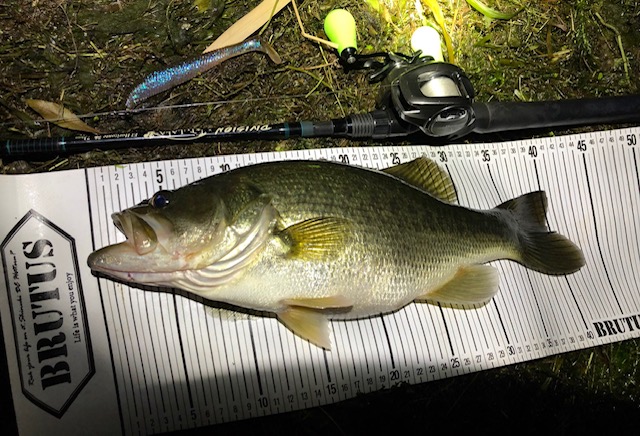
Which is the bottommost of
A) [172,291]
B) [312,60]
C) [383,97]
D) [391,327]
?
[391,327]

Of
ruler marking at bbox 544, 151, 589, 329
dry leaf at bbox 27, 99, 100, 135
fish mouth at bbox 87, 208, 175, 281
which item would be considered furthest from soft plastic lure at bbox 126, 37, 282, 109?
ruler marking at bbox 544, 151, 589, 329

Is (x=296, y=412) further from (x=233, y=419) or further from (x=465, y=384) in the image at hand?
(x=465, y=384)

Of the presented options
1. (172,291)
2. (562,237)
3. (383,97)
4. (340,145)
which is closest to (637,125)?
(562,237)

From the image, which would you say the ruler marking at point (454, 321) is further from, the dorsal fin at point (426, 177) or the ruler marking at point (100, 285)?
the dorsal fin at point (426, 177)

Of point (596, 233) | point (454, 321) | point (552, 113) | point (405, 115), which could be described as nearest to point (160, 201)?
point (405, 115)

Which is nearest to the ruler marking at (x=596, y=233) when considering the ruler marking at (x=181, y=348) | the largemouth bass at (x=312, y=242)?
the largemouth bass at (x=312, y=242)

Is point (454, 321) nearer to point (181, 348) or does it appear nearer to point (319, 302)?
point (319, 302)
